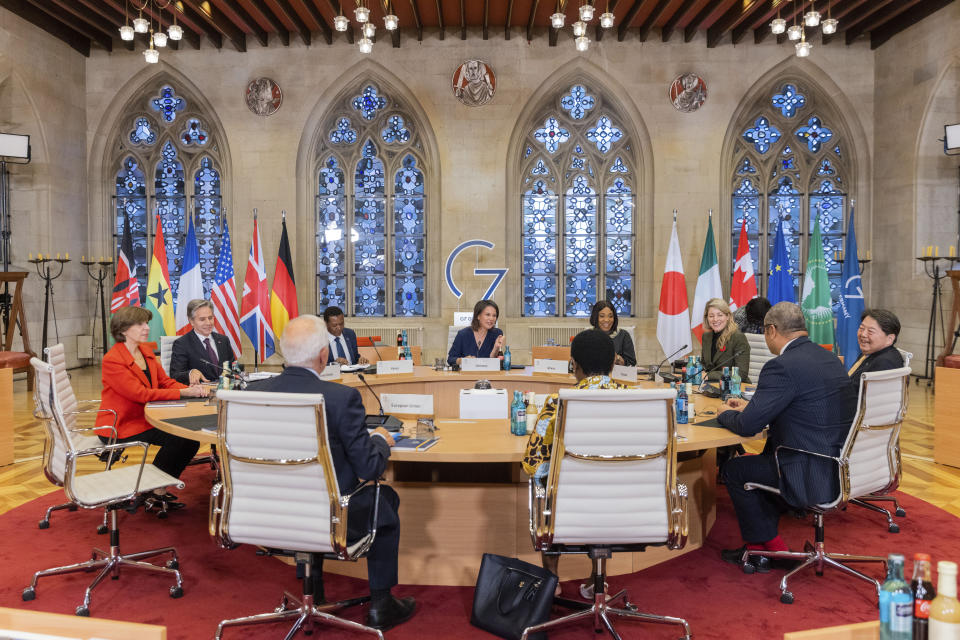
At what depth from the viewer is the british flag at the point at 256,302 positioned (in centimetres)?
836

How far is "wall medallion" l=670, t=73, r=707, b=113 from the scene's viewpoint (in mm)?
9562

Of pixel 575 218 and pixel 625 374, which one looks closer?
pixel 625 374

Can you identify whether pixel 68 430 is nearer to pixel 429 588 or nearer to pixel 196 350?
pixel 196 350

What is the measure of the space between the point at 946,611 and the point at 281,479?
190 centimetres

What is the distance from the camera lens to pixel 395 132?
1009 centimetres

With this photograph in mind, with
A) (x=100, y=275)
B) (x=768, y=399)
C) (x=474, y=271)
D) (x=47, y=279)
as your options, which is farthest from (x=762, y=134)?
(x=47, y=279)

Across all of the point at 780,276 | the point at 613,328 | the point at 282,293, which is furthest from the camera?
the point at 780,276

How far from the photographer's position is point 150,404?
13.1 ft

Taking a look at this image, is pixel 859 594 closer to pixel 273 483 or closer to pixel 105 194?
pixel 273 483

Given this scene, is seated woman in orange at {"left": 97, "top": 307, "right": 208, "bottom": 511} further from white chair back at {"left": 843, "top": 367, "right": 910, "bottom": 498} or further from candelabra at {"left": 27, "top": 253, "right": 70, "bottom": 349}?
candelabra at {"left": 27, "top": 253, "right": 70, "bottom": 349}

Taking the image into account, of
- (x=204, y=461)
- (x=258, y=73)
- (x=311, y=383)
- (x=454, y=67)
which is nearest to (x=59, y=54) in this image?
(x=258, y=73)

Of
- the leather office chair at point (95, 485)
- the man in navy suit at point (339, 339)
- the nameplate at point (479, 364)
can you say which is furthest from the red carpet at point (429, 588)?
the man in navy suit at point (339, 339)

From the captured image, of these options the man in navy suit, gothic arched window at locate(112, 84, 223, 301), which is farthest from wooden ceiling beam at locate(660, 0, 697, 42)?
gothic arched window at locate(112, 84, 223, 301)

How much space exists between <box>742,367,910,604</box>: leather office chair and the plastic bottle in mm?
1648
